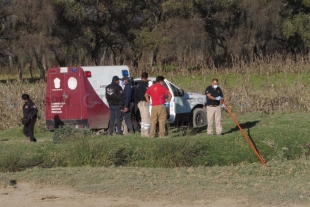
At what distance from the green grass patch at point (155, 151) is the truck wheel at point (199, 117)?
173 inches

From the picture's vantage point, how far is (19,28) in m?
44.5

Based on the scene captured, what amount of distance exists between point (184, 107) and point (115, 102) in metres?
3.55

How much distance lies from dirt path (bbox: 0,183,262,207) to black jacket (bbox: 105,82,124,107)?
638 cm

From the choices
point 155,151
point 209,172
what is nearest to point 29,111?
point 155,151

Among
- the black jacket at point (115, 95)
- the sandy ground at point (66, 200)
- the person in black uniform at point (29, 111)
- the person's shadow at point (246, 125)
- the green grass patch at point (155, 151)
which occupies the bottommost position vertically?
the sandy ground at point (66, 200)

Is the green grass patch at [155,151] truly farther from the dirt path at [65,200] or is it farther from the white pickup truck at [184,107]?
the white pickup truck at [184,107]

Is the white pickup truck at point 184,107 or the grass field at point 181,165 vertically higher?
the white pickup truck at point 184,107

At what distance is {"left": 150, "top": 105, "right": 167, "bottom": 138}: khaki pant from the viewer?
54.4 ft

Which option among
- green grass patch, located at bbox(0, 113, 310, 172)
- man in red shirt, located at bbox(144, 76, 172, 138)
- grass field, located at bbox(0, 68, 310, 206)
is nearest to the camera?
grass field, located at bbox(0, 68, 310, 206)

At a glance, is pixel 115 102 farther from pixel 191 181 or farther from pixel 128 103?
pixel 191 181

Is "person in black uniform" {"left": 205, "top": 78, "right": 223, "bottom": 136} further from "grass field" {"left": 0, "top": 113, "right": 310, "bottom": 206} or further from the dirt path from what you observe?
the dirt path

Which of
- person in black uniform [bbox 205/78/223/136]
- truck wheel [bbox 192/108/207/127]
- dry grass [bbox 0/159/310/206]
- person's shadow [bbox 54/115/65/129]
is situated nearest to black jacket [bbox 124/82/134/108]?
person in black uniform [bbox 205/78/223/136]

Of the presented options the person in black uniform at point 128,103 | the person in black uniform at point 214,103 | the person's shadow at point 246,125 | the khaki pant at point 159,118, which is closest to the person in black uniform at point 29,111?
the person in black uniform at point 128,103

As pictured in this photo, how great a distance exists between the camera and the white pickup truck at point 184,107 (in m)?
20.4
